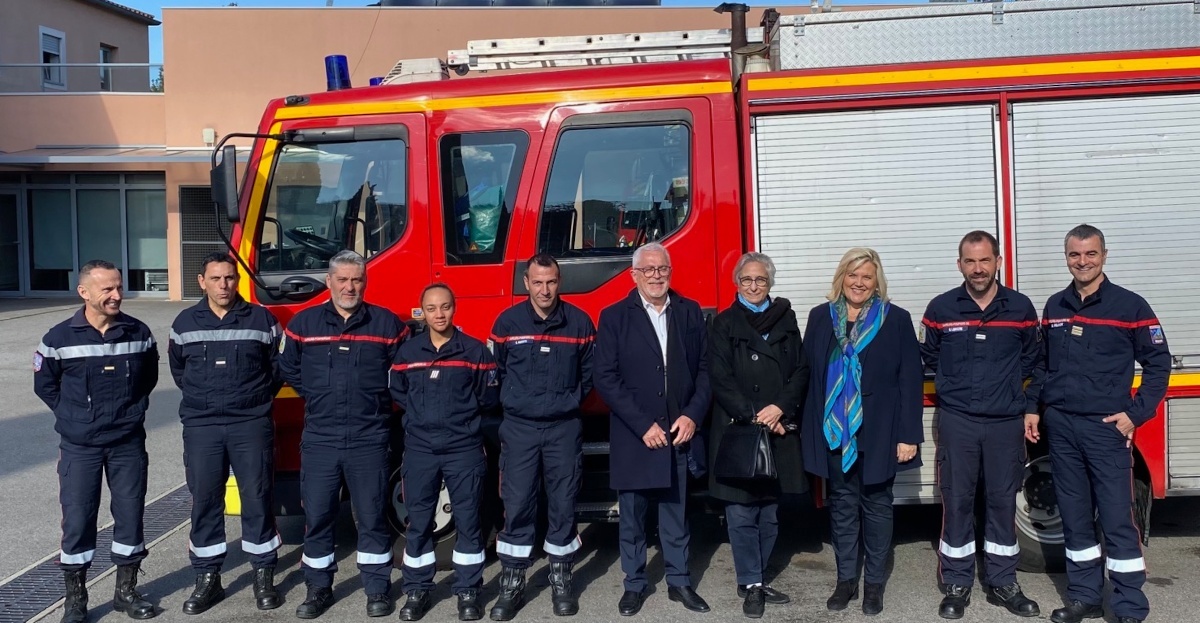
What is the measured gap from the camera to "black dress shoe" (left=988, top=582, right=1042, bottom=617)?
4.79 m

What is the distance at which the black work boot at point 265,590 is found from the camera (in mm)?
5062

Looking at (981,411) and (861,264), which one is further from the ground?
(861,264)

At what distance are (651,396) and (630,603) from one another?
0.98 m

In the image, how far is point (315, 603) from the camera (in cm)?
497

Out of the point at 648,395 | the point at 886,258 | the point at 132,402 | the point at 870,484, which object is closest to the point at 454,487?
the point at 648,395

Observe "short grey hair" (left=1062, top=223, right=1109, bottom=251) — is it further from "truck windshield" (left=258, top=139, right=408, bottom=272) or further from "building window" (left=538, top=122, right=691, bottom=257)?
"truck windshield" (left=258, top=139, right=408, bottom=272)

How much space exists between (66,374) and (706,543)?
136 inches

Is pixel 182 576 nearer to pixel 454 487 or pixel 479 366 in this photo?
pixel 454 487

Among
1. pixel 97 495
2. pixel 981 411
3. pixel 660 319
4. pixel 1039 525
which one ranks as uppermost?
pixel 660 319

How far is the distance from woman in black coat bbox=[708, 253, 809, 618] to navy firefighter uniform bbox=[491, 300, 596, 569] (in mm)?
639

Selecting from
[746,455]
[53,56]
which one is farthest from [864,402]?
[53,56]

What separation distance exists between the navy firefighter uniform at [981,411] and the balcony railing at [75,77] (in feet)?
60.6

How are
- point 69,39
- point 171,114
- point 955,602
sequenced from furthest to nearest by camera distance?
point 69,39 → point 171,114 → point 955,602

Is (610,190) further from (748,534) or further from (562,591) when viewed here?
(562,591)
